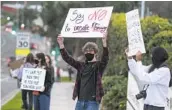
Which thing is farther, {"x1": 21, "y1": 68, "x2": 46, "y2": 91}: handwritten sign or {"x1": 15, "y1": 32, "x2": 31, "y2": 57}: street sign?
{"x1": 15, "y1": 32, "x2": 31, "y2": 57}: street sign

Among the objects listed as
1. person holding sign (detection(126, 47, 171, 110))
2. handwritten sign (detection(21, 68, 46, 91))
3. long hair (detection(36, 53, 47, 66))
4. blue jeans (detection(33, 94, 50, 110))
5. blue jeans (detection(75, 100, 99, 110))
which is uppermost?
person holding sign (detection(126, 47, 171, 110))

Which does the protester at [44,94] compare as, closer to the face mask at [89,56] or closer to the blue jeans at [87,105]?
the face mask at [89,56]

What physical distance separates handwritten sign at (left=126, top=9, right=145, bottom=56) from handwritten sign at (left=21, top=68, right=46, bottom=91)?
331 cm

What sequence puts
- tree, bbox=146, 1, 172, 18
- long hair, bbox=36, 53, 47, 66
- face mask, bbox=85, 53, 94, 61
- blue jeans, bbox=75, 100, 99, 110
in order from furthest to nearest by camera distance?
1. tree, bbox=146, 1, 172, 18
2. long hair, bbox=36, 53, 47, 66
3. face mask, bbox=85, 53, 94, 61
4. blue jeans, bbox=75, 100, 99, 110

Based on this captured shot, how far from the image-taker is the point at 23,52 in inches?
878

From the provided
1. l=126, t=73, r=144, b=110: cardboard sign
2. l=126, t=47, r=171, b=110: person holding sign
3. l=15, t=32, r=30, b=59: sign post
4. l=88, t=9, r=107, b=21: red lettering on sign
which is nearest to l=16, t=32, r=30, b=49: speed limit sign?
l=15, t=32, r=30, b=59: sign post

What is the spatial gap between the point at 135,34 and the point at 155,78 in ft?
4.83

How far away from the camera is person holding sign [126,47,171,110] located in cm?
704

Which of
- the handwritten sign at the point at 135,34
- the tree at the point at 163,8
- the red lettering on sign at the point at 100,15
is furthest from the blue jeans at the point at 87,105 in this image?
the tree at the point at 163,8

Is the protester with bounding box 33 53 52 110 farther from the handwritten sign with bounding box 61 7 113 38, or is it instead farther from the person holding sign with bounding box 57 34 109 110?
the person holding sign with bounding box 57 34 109 110

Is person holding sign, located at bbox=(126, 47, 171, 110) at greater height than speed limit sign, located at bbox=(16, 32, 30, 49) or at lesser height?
greater

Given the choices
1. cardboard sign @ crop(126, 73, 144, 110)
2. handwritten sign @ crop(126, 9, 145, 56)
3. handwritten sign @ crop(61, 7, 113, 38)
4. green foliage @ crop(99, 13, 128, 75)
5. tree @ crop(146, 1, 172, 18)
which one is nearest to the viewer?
handwritten sign @ crop(126, 9, 145, 56)

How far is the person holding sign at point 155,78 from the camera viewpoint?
277 inches

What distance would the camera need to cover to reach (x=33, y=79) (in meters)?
12.1
